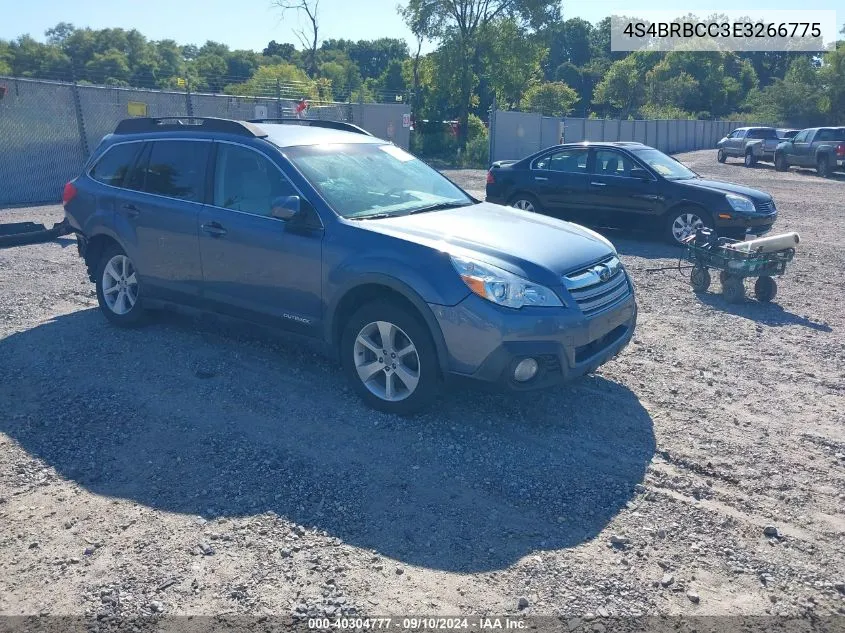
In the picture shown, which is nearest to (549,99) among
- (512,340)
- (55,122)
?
(55,122)

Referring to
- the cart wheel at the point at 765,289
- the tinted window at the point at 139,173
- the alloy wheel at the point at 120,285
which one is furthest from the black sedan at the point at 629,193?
the alloy wheel at the point at 120,285

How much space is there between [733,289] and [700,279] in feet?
1.54

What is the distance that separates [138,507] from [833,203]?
61.4 ft

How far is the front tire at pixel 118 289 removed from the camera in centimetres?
670

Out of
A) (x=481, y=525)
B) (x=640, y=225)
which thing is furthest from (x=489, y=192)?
(x=481, y=525)

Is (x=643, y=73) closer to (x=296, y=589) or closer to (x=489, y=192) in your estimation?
(x=489, y=192)

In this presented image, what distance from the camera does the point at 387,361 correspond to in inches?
196

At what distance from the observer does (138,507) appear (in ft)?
13.0

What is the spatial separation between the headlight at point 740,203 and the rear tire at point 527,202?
294 centimetres

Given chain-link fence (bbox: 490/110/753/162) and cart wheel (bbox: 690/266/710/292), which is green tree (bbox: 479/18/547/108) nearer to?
chain-link fence (bbox: 490/110/753/162)

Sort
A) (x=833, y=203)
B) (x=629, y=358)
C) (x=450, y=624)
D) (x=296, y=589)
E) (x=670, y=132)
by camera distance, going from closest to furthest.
Result: 1. (x=450, y=624)
2. (x=296, y=589)
3. (x=629, y=358)
4. (x=833, y=203)
5. (x=670, y=132)

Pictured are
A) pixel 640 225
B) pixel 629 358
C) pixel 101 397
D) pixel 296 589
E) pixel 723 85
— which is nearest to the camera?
pixel 296 589

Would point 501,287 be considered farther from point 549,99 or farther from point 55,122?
point 549,99

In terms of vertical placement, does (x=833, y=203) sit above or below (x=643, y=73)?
below
